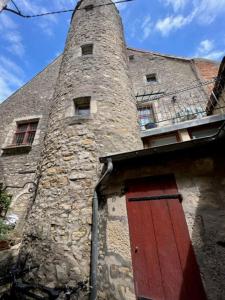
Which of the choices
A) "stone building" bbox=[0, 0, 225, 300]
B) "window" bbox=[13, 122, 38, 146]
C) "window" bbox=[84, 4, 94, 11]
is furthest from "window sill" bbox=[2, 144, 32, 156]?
"window" bbox=[84, 4, 94, 11]

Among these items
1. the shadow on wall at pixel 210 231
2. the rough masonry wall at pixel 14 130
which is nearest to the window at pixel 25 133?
the rough masonry wall at pixel 14 130

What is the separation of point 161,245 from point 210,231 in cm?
70

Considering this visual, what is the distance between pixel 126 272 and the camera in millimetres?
2773

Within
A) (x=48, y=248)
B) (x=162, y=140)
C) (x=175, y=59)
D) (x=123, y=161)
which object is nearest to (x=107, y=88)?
(x=162, y=140)

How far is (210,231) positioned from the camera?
2.50 meters

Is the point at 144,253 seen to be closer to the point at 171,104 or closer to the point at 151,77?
the point at 171,104

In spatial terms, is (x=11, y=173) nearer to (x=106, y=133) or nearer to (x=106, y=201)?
(x=106, y=133)

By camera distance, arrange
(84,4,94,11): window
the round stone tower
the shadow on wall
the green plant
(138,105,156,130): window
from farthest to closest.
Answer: (138,105,156,130): window, (84,4,94,11): window, the green plant, the round stone tower, the shadow on wall

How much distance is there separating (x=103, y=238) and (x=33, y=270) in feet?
4.30

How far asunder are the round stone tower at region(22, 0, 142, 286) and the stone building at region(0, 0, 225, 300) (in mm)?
20

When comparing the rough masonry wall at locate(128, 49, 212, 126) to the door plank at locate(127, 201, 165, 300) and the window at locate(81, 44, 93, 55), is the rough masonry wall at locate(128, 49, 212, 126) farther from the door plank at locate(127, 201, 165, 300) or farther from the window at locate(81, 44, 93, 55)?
the door plank at locate(127, 201, 165, 300)

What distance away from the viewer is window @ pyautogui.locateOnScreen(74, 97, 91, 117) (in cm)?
499

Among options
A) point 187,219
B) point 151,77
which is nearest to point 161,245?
point 187,219

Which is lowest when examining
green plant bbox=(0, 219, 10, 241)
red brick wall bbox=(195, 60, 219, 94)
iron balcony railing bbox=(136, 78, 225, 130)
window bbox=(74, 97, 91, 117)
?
green plant bbox=(0, 219, 10, 241)
